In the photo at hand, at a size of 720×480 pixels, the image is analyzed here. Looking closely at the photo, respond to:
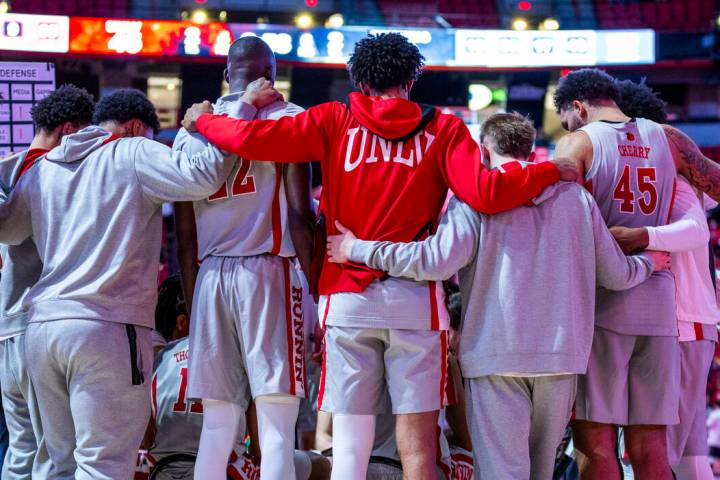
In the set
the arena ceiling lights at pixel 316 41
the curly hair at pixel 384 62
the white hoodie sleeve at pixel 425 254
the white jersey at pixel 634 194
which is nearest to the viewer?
the white hoodie sleeve at pixel 425 254

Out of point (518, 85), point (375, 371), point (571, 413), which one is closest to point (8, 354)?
point (375, 371)

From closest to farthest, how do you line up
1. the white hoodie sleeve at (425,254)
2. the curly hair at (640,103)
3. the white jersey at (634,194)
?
the white hoodie sleeve at (425,254)
the white jersey at (634,194)
the curly hair at (640,103)

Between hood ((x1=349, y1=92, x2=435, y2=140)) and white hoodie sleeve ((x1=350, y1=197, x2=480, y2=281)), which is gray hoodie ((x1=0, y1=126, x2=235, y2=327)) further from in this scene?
white hoodie sleeve ((x1=350, y1=197, x2=480, y2=281))

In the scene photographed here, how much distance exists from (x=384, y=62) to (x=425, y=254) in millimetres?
838

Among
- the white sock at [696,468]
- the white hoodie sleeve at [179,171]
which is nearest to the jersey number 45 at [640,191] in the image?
the white sock at [696,468]

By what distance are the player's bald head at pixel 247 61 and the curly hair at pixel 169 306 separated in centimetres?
143

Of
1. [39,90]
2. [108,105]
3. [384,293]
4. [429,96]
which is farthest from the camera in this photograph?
[429,96]

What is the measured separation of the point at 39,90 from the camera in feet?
18.0

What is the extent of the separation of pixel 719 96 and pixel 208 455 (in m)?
18.9

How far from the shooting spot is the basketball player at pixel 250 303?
3641 millimetres

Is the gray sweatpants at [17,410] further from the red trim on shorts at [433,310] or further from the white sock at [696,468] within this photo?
the white sock at [696,468]

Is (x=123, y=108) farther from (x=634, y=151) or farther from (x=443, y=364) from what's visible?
(x=634, y=151)

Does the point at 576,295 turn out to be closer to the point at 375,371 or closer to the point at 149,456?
the point at 375,371

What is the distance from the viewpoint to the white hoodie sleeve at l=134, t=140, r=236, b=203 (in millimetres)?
3691
